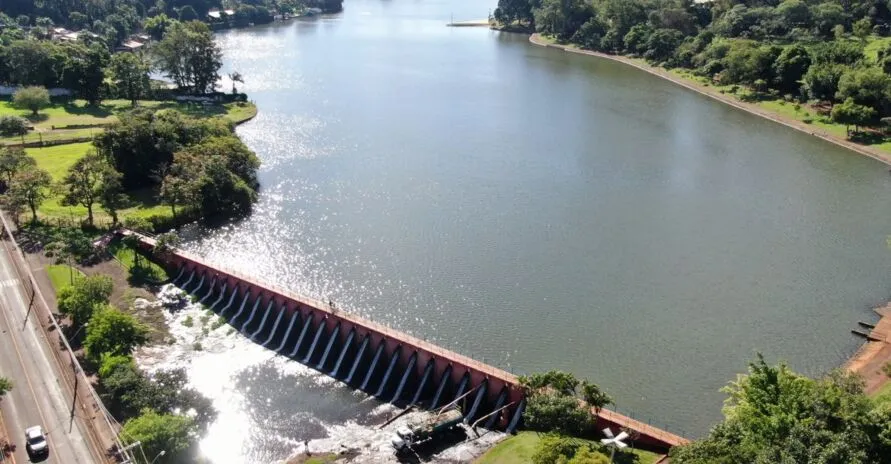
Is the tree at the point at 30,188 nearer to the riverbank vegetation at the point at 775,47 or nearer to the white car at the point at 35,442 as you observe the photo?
the white car at the point at 35,442

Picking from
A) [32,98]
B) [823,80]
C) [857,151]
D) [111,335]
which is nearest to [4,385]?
[111,335]

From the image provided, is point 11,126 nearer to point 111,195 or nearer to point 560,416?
point 111,195

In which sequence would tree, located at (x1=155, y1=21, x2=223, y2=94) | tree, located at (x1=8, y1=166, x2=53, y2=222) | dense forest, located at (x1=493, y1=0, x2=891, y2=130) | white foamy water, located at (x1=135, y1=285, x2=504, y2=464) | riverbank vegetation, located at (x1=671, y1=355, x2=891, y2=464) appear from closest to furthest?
1. riverbank vegetation, located at (x1=671, y1=355, x2=891, y2=464)
2. white foamy water, located at (x1=135, y1=285, x2=504, y2=464)
3. tree, located at (x1=8, y1=166, x2=53, y2=222)
4. dense forest, located at (x1=493, y1=0, x2=891, y2=130)
5. tree, located at (x1=155, y1=21, x2=223, y2=94)

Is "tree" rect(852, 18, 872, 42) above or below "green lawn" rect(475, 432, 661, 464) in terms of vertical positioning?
above

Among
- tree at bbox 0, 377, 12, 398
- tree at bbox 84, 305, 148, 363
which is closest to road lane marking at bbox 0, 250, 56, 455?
tree at bbox 0, 377, 12, 398

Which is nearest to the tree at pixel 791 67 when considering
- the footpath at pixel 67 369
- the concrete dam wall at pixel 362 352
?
the concrete dam wall at pixel 362 352

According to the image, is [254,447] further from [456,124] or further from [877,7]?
[877,7]

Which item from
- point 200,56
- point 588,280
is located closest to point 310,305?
point 588,280

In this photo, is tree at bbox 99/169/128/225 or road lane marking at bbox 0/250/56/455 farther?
tree at bbox 99/169/128/225

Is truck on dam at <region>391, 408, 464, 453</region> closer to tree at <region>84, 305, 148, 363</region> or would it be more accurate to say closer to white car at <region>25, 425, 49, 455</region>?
white car at <region>25, 425, 49, 455</region>
